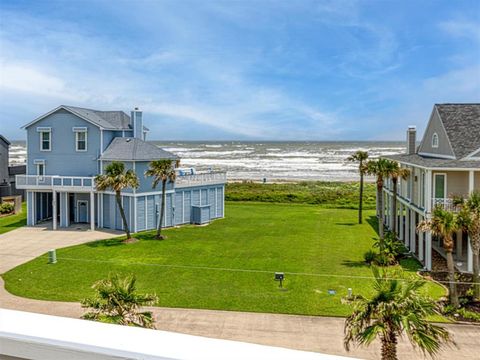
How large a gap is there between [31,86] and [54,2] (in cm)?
405

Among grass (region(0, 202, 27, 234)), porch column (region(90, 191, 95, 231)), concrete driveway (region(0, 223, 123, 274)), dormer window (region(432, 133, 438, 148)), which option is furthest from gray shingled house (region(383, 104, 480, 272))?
grass (region(0, 202, 27, 234))

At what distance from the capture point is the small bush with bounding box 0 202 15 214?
34312 millimetres

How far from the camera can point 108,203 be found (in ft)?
94.6

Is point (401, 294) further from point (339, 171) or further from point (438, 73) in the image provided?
point (339, 171)

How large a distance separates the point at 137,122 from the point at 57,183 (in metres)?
6.62

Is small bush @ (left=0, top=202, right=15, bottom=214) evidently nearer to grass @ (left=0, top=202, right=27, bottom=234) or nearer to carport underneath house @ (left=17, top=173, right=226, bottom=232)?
grass @ (left=0, top=202, right=27, bottom=234)

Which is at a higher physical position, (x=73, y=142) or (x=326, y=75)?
(x=326, y=75)

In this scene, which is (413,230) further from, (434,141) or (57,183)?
(57,183)

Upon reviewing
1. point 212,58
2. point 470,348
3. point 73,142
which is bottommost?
point 470,348

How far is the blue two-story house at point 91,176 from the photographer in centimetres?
2838

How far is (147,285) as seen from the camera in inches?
676

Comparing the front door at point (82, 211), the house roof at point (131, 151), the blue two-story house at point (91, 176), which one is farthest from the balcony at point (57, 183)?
the front door at point (82, 211)

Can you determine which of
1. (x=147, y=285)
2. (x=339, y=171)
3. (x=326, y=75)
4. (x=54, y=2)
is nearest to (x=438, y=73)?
(x=326, y=75)

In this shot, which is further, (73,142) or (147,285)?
(73,142)
